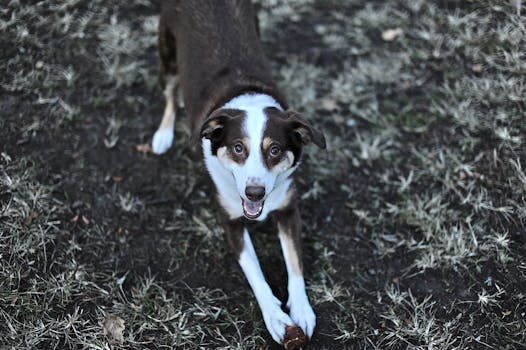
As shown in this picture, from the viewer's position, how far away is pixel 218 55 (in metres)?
3.96

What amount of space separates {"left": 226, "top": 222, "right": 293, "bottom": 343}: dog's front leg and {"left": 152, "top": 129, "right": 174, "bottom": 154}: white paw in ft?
3.82

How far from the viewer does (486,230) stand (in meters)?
4.04

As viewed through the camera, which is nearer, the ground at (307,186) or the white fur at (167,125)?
the ground at (307,186)

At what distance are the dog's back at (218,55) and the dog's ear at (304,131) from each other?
485 mm

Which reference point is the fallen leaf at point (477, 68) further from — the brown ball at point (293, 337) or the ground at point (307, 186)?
the brown ball at point (293, 337)

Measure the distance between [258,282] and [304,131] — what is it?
1040 mm

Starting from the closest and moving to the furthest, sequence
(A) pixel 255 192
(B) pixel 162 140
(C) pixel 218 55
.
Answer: (A) pixel 255 192
(C) pixel 218 55
(B) pixel 162 140

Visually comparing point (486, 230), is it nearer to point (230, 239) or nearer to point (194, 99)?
point (230, 239)

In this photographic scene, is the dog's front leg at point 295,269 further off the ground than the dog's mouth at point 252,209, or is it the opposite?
the dog's mouth at point 252,209

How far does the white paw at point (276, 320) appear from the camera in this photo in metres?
3.49

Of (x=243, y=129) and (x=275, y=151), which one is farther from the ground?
(x=243, y=129)

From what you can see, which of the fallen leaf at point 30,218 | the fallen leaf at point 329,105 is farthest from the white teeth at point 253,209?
the fallen leaf at point 329,105

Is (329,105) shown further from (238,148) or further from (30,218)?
(30,218)

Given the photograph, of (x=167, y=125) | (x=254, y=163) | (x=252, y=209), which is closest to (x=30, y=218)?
(x=167, y=125)
